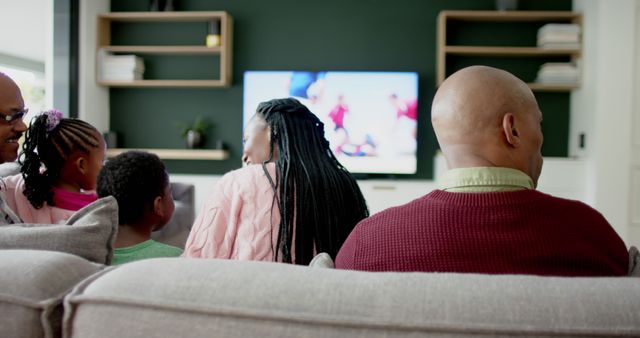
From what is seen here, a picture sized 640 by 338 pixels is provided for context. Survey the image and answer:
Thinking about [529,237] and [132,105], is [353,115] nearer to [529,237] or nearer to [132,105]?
[132,105]

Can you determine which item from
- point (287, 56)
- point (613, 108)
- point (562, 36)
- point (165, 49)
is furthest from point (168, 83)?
point (613, 108)

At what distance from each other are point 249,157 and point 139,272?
1.30m

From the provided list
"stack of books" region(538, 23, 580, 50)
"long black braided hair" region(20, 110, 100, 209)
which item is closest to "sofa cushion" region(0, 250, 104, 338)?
"long black braided hair" region(20, 110, 100, 209)

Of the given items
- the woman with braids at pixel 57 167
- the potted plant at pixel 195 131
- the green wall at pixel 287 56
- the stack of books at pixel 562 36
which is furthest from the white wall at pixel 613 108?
the woman with braids at pixel 57 167

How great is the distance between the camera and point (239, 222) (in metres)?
1.62

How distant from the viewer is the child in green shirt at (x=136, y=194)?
1.64m

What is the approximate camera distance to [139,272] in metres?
0.60

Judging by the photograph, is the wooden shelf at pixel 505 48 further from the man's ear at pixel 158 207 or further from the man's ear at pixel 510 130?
the man's ear at pixel 510 130

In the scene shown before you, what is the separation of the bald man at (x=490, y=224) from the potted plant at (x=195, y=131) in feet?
13.6

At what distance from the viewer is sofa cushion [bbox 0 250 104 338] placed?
1.94 feet

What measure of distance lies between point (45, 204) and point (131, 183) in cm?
27

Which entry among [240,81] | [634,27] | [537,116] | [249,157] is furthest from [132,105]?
[537,116]

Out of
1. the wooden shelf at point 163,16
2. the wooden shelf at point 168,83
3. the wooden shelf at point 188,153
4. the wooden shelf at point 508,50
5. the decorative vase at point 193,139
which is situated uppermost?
the wooden shelf at point 163,16

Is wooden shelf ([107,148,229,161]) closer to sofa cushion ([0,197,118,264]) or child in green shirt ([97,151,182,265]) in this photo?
child in green shirt ([97,151,182,265])
